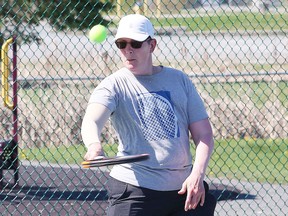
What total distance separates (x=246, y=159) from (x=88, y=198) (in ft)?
8.18

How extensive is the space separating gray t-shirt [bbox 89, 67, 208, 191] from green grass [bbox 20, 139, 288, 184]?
14.6ft

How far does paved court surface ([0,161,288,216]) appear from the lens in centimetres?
815

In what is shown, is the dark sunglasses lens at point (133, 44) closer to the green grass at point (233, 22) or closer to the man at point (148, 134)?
the man at point (148, 134)

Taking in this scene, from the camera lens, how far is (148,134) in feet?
14.4

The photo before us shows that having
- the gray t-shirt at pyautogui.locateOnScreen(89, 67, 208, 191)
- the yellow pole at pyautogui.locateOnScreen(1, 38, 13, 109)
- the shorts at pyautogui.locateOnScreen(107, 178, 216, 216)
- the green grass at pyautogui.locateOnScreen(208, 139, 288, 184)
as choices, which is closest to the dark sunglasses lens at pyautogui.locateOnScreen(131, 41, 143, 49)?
the gray t-shirt at pyautogui.locateOnScreen(89, 67, 208, 191)

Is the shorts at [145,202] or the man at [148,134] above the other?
the man at [148,134]

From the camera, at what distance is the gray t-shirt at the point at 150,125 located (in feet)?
14.3

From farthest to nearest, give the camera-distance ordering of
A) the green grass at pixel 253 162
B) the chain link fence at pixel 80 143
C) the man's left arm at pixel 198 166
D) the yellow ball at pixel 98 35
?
1. the green grass at pixel 253 162
2. the chain link fence at pixel 80 143
3. the yellow ball at pixel 98 35
4. the man's left arm at pixel 198 166

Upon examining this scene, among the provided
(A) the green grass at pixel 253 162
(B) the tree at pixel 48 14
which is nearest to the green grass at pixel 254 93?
(A) the green grass at pixel 253 162

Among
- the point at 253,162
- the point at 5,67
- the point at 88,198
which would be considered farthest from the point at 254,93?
the point at 5,67

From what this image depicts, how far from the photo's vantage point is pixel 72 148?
11.2 meters

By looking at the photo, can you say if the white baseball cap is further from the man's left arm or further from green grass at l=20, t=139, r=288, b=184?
green grass at l=20, t=139, r=288, b=184

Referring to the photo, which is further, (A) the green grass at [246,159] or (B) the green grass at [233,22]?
(A) the green grass at [246,159]

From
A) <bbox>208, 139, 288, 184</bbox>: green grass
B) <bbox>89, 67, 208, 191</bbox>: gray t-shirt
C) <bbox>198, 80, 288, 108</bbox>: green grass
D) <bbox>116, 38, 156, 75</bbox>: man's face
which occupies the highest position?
<bbox>116, 38, 156, 75</bbox>: man's face
